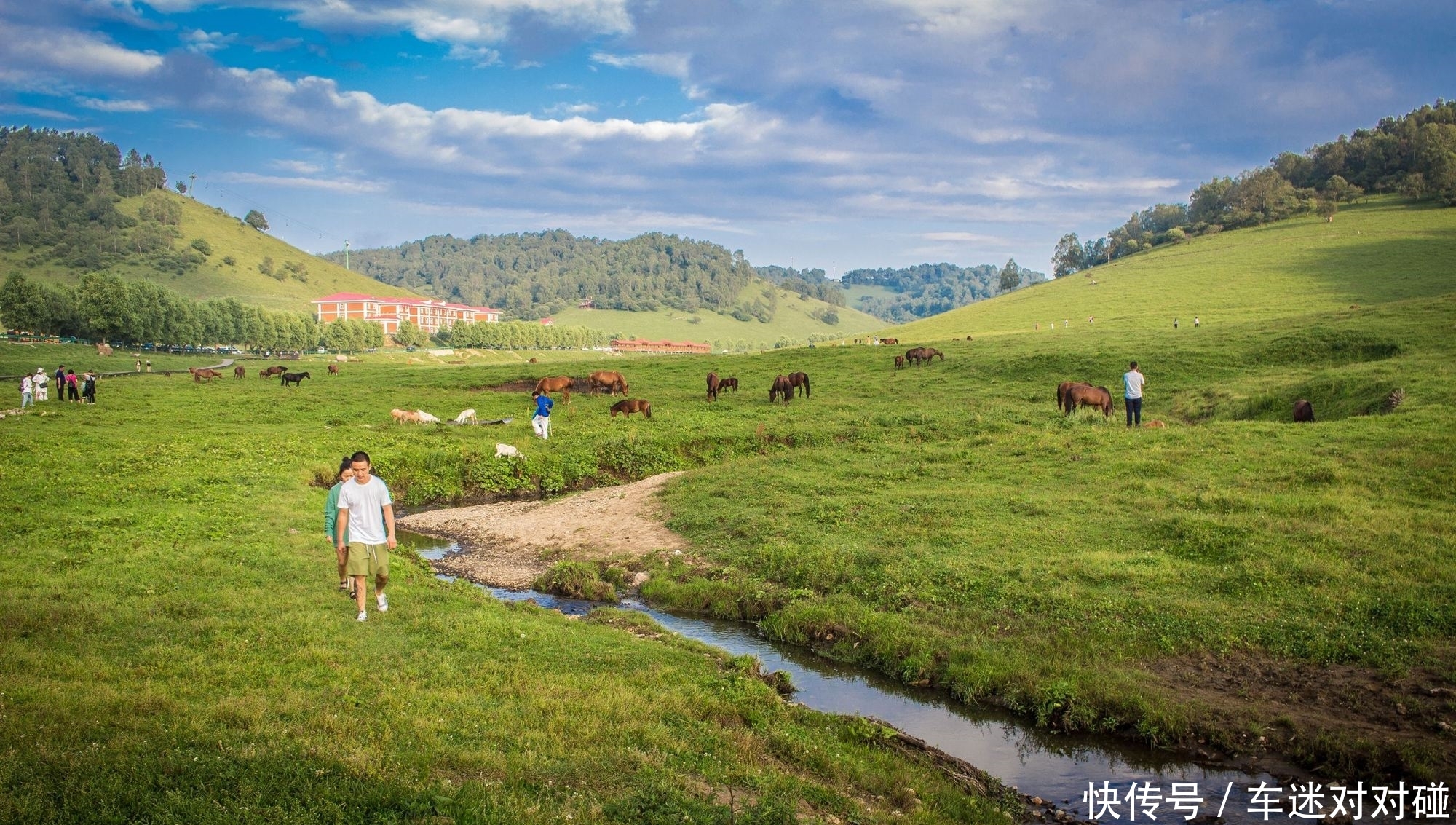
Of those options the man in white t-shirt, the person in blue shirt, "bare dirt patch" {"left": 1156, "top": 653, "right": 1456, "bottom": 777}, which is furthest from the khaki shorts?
the person in blue shirt

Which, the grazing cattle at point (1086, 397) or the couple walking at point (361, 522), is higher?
the grazing cattle at point (1086, 397)

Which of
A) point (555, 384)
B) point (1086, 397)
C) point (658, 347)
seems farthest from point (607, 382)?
point (658, 347)

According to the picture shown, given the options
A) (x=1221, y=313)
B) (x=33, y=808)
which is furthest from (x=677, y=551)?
(x=1221, y=313)

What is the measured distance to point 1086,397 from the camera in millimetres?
32344

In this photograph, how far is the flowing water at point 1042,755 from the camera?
→ 363 inches

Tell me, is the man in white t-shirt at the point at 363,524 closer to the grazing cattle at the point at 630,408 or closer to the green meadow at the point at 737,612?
the green meadow at the point at 737,612

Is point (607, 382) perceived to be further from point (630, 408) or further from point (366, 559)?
point (366, 559)

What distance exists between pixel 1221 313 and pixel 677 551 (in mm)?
71288

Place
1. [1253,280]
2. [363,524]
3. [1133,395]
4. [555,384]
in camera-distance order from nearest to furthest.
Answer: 1. [363,524]
2. [1133,395]
3. [555,384]
4. [1253,280]

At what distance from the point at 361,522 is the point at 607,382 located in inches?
1388

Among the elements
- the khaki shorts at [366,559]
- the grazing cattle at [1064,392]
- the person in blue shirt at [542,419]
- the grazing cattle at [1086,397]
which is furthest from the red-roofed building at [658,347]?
the khaki shorts at [366,559]

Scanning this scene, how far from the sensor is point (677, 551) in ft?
63.1

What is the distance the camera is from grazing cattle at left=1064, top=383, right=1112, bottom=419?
1265 inches

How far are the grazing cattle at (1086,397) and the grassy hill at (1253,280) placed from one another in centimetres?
2920
